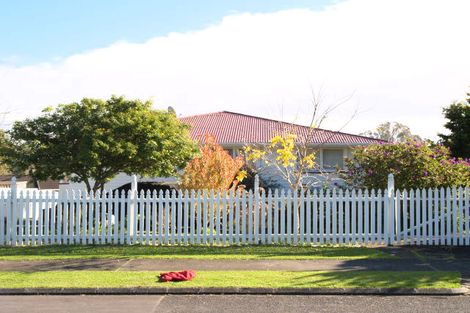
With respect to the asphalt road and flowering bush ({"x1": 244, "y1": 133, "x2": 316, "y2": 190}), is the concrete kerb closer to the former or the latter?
the asphalt road

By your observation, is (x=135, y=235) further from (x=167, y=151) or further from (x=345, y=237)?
(x=345, y=237)

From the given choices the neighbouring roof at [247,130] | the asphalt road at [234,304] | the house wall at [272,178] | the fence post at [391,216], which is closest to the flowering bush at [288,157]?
the house wall at [272,178]

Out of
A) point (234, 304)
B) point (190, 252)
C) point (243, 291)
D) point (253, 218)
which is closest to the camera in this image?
point (234, 304)

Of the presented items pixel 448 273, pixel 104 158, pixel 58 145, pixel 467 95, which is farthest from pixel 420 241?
pixel 467 95

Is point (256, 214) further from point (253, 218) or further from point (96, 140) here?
point (96, 140)

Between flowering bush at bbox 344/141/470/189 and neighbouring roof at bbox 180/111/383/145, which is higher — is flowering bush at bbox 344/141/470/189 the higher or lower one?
the lower one

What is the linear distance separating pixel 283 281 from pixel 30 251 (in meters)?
7.03

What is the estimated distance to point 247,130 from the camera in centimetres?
3288

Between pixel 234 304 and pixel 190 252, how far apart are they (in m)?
5.13

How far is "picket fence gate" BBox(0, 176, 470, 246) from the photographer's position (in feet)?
47.3

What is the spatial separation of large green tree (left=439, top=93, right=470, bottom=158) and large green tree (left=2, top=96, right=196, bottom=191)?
43.0ft

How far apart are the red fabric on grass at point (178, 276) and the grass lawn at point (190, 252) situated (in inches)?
98.1

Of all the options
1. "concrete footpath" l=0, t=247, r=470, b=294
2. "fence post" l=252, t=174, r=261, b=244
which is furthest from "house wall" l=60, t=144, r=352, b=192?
"concrete footpath" l=0, t=247, r=470, b=294

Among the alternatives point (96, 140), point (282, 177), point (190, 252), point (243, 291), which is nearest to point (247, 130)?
point (282, 177)
